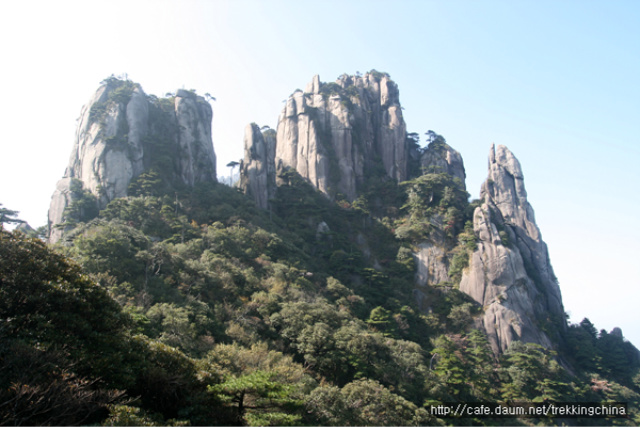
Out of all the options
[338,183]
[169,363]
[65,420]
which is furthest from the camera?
[338,183]

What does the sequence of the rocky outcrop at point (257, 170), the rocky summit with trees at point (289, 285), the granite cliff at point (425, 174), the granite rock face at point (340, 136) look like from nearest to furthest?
the rocky summit with trees at point (289, 285), the granite cliff at point (425, 174), the rocky outcrop at point (257, 170), the granite rock face at point (340, 136)

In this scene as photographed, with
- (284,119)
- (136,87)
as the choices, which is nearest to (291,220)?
(284,119)

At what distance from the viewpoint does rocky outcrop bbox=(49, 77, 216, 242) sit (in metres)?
46.2

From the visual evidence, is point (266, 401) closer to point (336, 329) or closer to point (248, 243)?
point (336, 329)

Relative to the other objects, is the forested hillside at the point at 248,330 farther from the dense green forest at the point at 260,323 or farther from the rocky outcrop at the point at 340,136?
the rocky outcrop at the point at 340,136

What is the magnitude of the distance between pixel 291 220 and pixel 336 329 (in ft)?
88.2

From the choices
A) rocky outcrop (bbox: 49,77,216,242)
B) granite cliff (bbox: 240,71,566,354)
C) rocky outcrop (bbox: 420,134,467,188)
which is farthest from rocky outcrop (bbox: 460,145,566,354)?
rocky outcrop (bbox: 49,77,216,242)

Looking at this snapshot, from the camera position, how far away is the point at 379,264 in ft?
173

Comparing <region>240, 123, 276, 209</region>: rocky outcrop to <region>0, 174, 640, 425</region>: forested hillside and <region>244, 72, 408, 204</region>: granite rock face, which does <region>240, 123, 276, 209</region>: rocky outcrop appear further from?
<region>244, 72, 408, 204</region>: granite rock face

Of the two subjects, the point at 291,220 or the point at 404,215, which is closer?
the point at 291,220

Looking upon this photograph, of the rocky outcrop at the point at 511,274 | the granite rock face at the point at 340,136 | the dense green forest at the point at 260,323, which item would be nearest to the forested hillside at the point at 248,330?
the dense green forest at the point at 260,323

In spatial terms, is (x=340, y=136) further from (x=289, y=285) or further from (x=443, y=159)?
(x=289, y=285)

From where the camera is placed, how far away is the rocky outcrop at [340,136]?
6304 cm

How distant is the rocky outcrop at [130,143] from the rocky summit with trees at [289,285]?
0.29 metres
